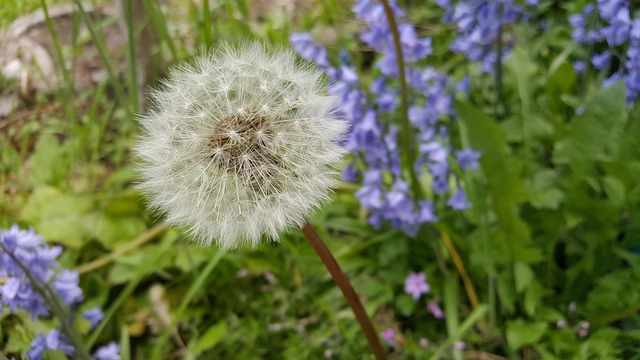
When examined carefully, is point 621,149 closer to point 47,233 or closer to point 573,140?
point 573,140

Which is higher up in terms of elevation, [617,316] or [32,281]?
[32,281]

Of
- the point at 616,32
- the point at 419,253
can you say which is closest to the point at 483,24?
the point at 616,32

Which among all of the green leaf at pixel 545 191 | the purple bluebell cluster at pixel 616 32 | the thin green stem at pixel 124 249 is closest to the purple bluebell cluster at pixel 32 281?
the thin green stem at pixel 124 249

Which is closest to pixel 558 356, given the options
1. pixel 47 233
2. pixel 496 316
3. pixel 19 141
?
pixel 496 316

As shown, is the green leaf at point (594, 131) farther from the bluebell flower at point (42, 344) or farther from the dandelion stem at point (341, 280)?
the bluebell flower at point (42, 344)

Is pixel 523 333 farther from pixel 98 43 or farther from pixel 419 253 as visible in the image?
pixel 98 43

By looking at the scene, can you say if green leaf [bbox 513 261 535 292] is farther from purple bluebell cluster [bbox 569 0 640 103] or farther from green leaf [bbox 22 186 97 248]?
green leaf [bbox 22 186 97 248]
